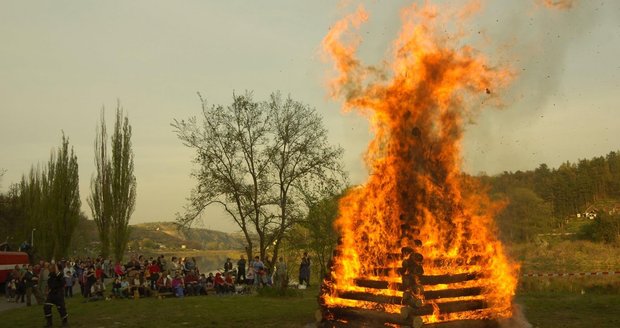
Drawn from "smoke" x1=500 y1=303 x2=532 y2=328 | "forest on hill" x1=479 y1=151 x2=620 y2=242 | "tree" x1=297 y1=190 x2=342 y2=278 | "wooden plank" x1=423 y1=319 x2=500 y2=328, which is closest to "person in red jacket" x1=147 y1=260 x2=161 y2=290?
"tree" x1=297 y1=190 x2=342 y2=278

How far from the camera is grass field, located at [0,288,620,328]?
14164 millimetres

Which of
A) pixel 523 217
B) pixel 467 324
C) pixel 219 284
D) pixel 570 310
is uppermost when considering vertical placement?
pixel 523 217

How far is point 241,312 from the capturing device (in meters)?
16.6

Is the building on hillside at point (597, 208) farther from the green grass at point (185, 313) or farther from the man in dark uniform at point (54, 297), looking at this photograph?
the man in dark uniform at point (54, 297)

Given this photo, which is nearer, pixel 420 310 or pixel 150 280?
pixel 420 310

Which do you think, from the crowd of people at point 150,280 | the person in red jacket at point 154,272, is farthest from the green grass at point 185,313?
the person in red jacket at point 154,272

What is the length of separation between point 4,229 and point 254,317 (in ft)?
165

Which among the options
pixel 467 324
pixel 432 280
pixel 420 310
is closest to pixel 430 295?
pixel 432 280

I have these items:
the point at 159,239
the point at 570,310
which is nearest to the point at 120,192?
the point at 570,310

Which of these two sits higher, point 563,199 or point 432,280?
point 563,199

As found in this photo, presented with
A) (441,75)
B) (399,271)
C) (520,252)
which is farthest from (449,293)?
(520,252)

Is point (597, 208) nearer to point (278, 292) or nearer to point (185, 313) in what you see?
point (278, 292)

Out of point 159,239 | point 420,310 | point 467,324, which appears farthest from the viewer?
point 159,239

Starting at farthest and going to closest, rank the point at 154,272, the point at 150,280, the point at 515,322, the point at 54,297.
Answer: the point at 150,280
the point at 154,272
the point at 54,297
the point at 515,322
